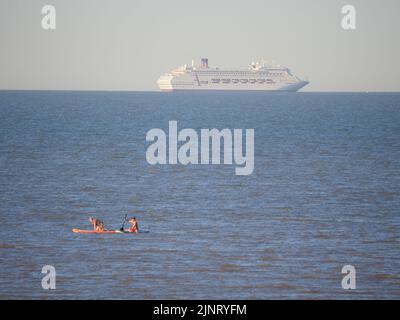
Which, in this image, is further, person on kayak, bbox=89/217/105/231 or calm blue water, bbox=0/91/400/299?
person on kayak, bbox=89/217/105/231

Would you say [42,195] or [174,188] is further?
[174,188]

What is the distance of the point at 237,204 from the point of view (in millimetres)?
31562

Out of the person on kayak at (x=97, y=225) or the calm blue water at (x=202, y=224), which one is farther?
the person on kayak at (x=97, y=225)

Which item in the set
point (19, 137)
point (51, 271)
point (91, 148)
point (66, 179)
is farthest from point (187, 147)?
point (51, 271)

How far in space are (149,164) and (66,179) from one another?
28.1 ft

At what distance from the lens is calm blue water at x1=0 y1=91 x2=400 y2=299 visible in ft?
66.0

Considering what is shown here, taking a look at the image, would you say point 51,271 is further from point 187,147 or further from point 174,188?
point 187,147

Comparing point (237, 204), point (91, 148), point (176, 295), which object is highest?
point (91, 148)

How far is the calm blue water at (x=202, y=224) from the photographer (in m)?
20.1

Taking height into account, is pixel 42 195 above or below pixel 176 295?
above

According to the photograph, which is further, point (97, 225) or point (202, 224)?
point (202, 224)

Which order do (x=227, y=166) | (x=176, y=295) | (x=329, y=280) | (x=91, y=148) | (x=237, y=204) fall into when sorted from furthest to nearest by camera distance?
1. (x=91, y=148)
2. (x=227, y=166)
3. (x=237, y=204)
4. (x=329, y=280)
5. (x=176, y=295)

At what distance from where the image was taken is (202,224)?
Answer: 89.0ft

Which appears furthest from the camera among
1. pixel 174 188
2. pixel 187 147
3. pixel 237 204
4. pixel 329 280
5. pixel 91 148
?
pixel 187 147
